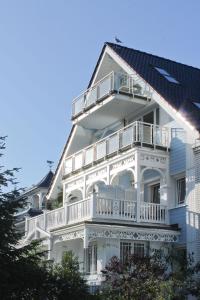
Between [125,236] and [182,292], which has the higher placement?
[125,236]

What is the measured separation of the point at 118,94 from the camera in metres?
26.7

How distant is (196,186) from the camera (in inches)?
925

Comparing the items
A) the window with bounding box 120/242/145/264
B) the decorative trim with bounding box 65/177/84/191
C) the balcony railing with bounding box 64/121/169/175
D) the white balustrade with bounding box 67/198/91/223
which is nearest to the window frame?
the balcony railing with bounding box 64/121/169/175

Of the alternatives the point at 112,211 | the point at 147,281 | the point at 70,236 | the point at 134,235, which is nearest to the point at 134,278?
the point at 147,281

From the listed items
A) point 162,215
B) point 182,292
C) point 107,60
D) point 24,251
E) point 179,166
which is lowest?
point 182,292

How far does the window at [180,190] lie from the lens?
24875 millimetres

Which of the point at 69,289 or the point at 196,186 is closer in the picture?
the point at 69,289

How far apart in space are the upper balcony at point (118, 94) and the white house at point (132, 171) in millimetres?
46

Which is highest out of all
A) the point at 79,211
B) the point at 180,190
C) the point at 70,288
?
the point at 180,190

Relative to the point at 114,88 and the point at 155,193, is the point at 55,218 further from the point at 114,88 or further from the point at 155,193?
the point at 114,88

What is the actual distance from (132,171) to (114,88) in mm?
4168

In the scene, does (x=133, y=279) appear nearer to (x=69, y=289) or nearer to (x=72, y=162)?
(x=69, y=289)

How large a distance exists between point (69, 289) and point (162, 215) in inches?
366

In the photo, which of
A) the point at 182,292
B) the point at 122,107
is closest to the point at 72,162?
the point at 122,107
